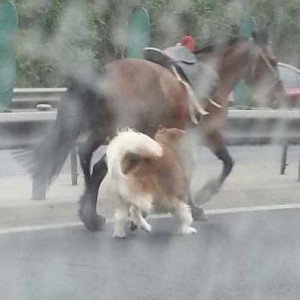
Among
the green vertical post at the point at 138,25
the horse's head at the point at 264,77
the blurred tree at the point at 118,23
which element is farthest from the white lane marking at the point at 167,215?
the green vertical post at the point at 138,25

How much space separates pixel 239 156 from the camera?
2.47 m

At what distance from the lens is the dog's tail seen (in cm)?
193

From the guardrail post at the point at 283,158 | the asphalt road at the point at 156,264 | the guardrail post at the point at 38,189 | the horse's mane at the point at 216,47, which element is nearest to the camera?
the asphalt road at the point at 156,264

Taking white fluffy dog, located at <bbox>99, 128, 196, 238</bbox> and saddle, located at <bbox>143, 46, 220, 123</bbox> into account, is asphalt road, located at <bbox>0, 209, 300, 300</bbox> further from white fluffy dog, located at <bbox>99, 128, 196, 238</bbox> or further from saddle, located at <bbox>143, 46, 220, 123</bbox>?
saddle, located at <bbox>143, 46, 220, 123</bbox>

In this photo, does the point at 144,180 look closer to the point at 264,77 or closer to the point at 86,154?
the point at 86,154

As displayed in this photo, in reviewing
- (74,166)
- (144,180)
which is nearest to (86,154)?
(74,166)

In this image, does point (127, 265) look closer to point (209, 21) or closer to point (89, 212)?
point (89, 212)

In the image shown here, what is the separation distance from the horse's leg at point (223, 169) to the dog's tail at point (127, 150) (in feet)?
1.31

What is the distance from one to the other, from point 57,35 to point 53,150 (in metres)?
1.18

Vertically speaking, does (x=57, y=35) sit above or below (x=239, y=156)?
above

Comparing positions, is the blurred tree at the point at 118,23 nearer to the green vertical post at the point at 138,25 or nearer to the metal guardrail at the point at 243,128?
the green vertical post at the point at 138,25

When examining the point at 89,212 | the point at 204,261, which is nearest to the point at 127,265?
the point at 204,261

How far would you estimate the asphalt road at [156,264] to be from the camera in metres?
1.55

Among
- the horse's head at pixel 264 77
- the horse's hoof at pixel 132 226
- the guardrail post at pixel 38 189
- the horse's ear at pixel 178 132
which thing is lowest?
the horse's hoof at pixel 132 226
